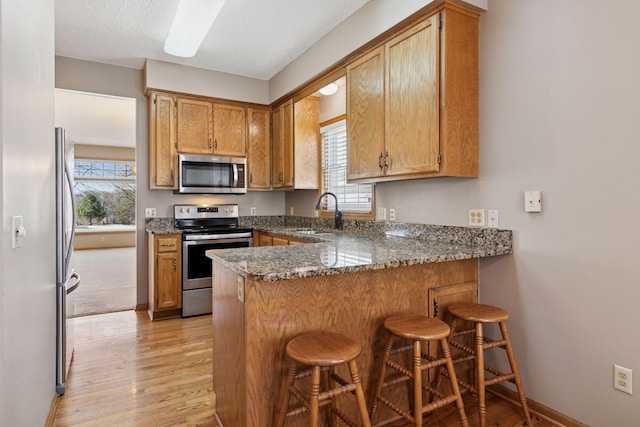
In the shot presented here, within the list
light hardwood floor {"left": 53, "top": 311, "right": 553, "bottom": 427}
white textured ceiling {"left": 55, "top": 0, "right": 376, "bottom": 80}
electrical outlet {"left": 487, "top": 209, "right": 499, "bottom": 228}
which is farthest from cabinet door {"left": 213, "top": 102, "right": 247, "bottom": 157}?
electrical outlet {"left": 487, "top": 209, "right": 499, "bottom": 228}

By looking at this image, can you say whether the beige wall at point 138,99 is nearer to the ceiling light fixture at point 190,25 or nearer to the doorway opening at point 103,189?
the ceiling light fixture at point 190,25

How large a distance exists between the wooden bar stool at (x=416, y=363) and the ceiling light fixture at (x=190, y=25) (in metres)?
2.47

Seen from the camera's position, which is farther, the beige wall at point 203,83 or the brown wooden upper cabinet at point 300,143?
the brown wooden upper cabinet at point 300,143

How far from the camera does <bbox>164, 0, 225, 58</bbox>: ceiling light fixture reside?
2580 millimetres

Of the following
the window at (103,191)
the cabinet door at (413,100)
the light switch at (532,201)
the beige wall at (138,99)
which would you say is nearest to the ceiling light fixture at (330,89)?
the cabinet door at (413,100)

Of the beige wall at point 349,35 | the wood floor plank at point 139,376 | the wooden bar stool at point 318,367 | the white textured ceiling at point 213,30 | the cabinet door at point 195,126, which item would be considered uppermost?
the white textured ceiling at point 213,30

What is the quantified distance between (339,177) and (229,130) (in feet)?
Answer: 4.92

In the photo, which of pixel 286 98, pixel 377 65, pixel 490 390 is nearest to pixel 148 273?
pixel 286 98

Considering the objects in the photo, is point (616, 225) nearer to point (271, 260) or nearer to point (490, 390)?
point (490, 390)

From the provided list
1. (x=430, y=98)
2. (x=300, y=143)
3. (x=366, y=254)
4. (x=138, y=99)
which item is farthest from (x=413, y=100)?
(x=138, y=99)

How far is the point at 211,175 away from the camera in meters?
4.20

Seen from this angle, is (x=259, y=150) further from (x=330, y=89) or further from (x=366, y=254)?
(x=366, y=254)

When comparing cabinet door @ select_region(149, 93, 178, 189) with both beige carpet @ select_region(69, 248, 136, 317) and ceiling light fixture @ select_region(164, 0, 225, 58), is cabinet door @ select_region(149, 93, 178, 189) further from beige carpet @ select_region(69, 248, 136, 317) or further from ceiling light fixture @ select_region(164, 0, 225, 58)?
beige carpet @ select_region(69, 248, 136, 317)

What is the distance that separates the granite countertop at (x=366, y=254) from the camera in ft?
5.01
